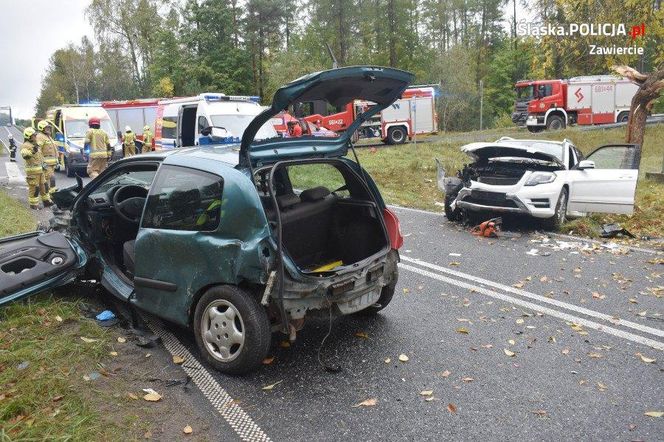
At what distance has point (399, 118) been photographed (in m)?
26.2

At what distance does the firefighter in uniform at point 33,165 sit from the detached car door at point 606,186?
10326mm

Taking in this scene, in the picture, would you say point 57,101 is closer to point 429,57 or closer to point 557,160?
point 429,57

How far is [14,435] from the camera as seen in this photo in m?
2.90

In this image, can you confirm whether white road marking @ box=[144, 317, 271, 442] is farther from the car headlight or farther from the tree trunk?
the tree trunk

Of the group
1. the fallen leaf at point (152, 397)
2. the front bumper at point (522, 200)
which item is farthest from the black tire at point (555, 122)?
the fallen leaf at point (152, 397)

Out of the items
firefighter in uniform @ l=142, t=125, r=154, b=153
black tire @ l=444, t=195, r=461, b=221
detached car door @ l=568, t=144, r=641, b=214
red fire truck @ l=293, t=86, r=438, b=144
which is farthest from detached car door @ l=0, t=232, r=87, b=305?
red fire truck @ l=293, t=86, r=438, b=144

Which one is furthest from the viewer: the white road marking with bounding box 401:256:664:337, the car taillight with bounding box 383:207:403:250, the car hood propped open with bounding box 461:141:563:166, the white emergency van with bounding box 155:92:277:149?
the white emergency van with bounding box 155:92:277:149

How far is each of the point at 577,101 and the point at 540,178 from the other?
22495 millimetres

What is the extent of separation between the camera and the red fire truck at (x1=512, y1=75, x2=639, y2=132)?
2772 cm

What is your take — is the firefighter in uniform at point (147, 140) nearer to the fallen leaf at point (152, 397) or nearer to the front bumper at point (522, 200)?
the front bumper at point (522, 200)

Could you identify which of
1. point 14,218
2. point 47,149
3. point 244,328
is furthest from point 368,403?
point 47,149

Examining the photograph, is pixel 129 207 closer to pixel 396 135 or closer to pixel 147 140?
pixel 147 140

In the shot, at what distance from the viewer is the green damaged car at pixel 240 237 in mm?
3570

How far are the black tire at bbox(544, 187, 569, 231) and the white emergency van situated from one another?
634cm
